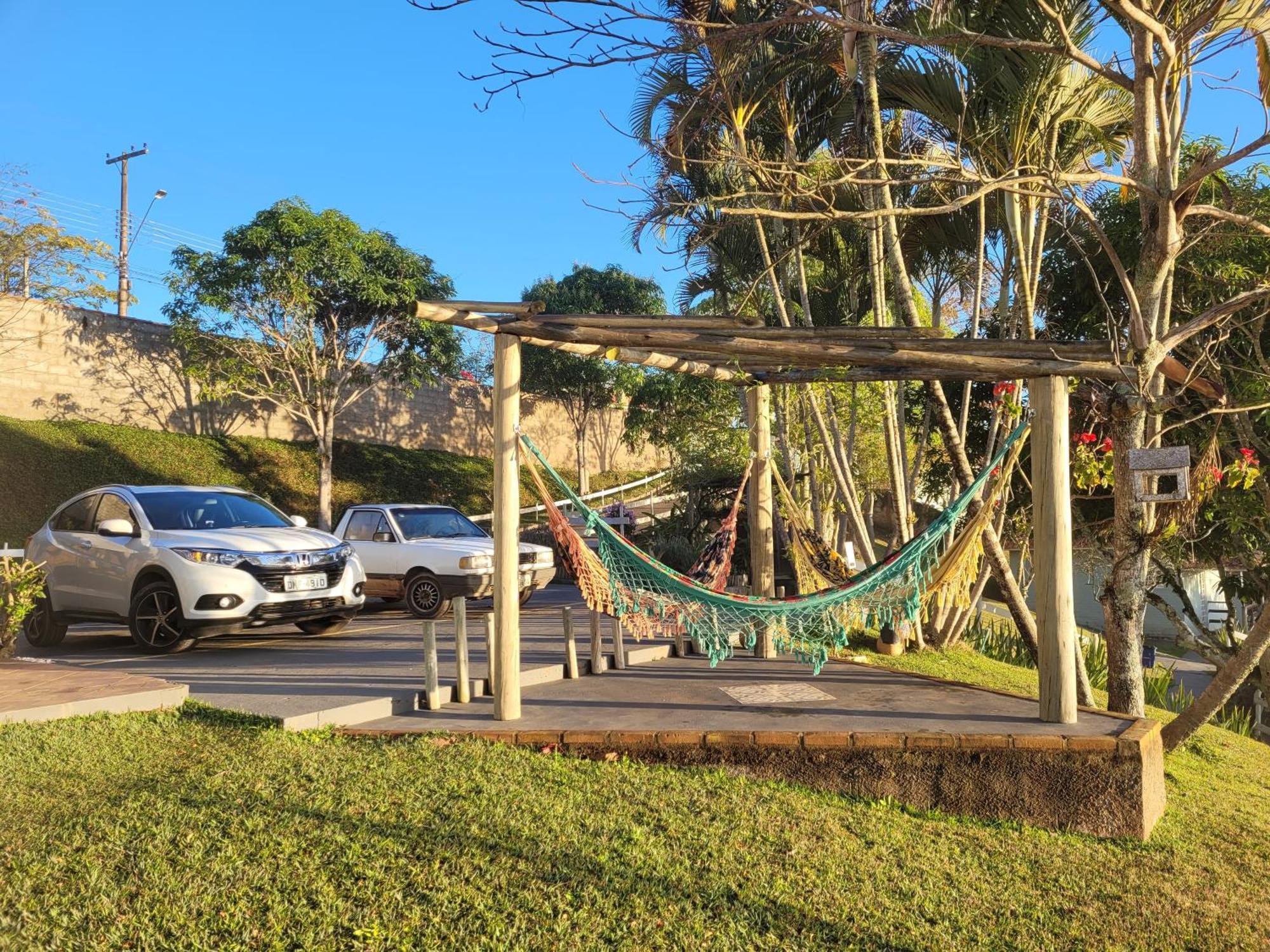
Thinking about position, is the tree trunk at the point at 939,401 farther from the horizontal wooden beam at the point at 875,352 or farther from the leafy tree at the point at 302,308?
the leafy tree at the point at 302,308

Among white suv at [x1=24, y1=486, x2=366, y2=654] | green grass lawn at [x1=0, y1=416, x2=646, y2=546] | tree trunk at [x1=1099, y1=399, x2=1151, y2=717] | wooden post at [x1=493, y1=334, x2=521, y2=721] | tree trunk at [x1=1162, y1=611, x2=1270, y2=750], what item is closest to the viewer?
wooden post at [x1=493, y1=334, x2=521, y2=721]

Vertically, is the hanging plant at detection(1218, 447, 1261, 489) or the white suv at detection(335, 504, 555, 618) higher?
the hanging plant at detection(1218, 447, 1261, 489)

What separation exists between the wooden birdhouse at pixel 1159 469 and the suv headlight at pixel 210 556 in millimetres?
6246

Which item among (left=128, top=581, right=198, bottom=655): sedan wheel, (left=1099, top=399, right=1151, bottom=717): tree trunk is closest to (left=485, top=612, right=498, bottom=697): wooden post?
(left=128, top=581, right=198, bottom=655): sedan wheel

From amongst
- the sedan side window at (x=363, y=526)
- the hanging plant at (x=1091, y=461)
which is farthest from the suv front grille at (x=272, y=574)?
the hanging plant at (x=1091, y=461)

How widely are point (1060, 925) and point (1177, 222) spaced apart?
418 centimetres

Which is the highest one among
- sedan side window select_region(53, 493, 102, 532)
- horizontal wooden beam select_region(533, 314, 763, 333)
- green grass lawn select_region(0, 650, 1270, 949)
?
horizontal wooden beam select_region(533, 314, 763, 333)

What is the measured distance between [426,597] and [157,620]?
3.32 meters

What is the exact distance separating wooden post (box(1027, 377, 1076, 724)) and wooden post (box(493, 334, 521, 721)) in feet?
9.40

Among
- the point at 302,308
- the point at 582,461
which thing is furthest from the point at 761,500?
the point at 582,461

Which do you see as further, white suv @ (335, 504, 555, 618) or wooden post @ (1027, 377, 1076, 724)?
white suv @ (335, 504, 555, 618)

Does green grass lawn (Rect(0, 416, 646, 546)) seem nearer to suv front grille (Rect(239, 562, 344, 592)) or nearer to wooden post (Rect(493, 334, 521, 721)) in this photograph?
suv front grille (Rect(239, 562, 344, 592))

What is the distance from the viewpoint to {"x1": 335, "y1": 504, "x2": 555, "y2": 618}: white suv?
10.3 metres

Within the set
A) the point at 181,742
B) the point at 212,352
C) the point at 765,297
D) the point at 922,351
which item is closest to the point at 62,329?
the point at 212,352
